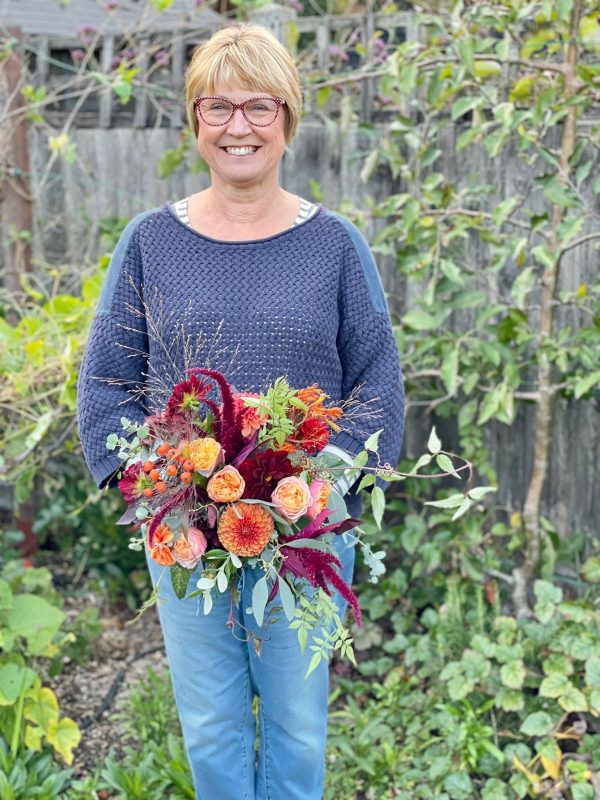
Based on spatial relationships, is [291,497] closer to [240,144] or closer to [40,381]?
[240,144]

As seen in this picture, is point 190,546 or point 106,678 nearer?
point 190,546

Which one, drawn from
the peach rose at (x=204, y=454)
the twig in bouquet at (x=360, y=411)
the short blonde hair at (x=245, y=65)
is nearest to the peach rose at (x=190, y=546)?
the peach rose at (x=204, y=454)

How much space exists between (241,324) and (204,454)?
0.43 meters

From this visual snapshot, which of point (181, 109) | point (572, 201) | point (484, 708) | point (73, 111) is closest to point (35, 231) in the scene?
point (73, 111)

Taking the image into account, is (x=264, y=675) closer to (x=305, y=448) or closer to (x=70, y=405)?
(x=305, y=448)

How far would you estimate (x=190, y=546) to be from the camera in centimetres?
159

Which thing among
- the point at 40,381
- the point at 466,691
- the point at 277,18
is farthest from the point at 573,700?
the point at 277,18

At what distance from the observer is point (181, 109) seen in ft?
12.4

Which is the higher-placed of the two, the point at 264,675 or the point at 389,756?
the point at 264,675

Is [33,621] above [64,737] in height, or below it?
above

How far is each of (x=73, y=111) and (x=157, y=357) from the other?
2.51m

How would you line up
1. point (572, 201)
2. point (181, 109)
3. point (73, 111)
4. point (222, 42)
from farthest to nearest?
point (73, 111), point (181, 109), point (572, 201), point (222, 42)

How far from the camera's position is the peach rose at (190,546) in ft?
5.19

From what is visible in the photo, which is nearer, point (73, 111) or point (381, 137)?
point (381, 137)
